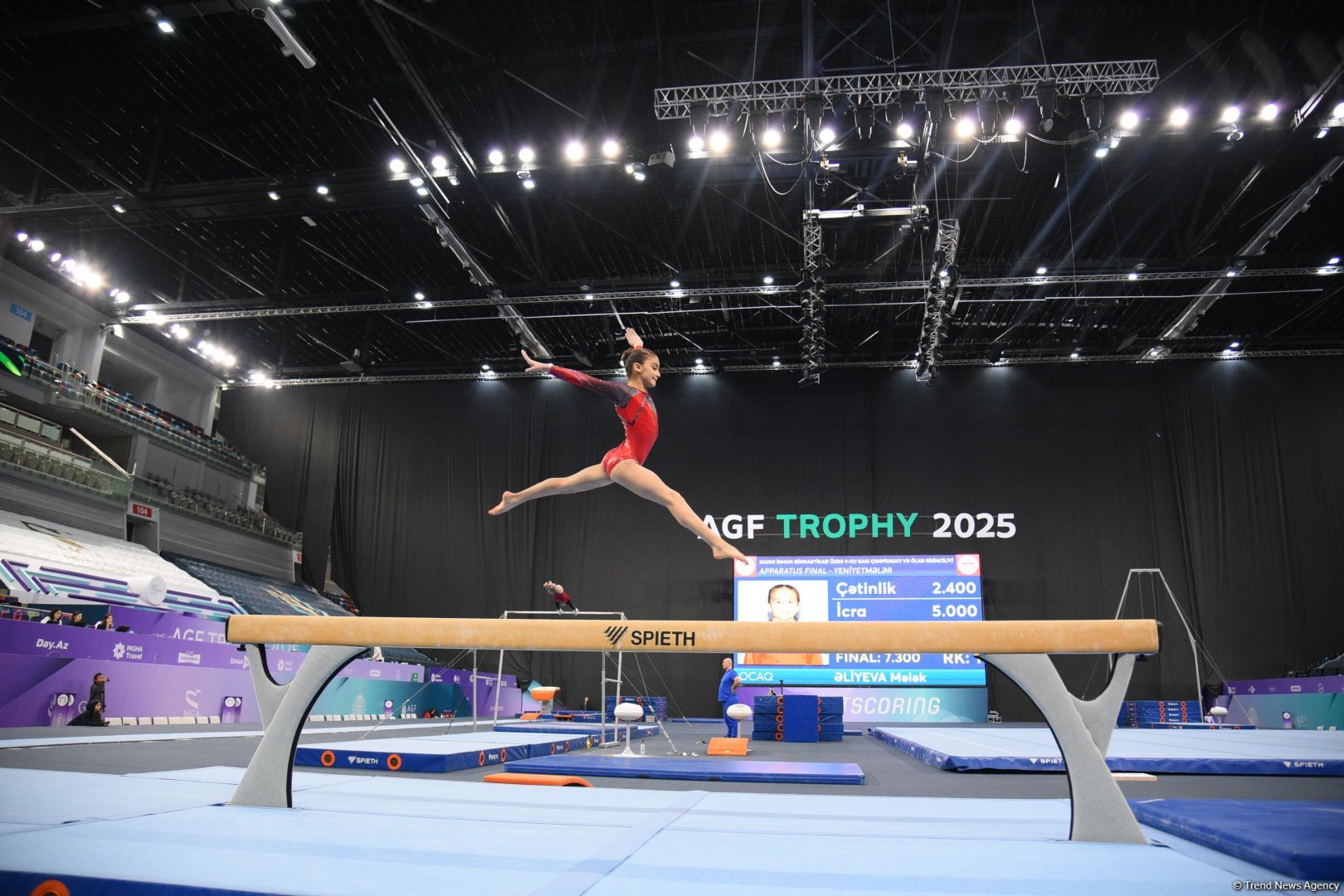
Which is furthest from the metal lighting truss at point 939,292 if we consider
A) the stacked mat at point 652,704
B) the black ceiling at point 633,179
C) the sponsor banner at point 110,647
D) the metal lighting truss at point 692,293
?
the sponsor banner at point 110,647

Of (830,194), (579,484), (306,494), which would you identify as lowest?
(579,484)

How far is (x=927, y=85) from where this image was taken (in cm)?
869

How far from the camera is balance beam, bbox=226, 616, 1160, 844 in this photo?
7.44ft

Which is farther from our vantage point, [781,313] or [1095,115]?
[781,313]

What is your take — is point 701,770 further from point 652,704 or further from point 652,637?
point 652,704

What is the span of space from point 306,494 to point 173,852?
18363 millimetres

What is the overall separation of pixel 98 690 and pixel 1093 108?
11881mm

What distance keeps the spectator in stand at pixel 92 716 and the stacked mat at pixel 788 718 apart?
284 inches

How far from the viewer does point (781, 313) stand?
15922 millimetres

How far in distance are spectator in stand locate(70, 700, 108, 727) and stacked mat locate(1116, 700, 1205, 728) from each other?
47.4 feet

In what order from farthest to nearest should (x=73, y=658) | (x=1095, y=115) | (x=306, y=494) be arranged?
(x=306, y=494) < (x=1095, y=115) < (x=73, y=658)

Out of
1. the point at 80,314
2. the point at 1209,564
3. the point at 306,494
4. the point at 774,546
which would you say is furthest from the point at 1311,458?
the point at 80,314

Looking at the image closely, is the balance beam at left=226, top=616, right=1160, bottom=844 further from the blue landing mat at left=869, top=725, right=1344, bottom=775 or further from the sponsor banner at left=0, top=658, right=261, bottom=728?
the sponsor banner at left=0, top=658, right=261, bottom=728

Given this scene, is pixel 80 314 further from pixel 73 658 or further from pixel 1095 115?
pixel 1095 115
